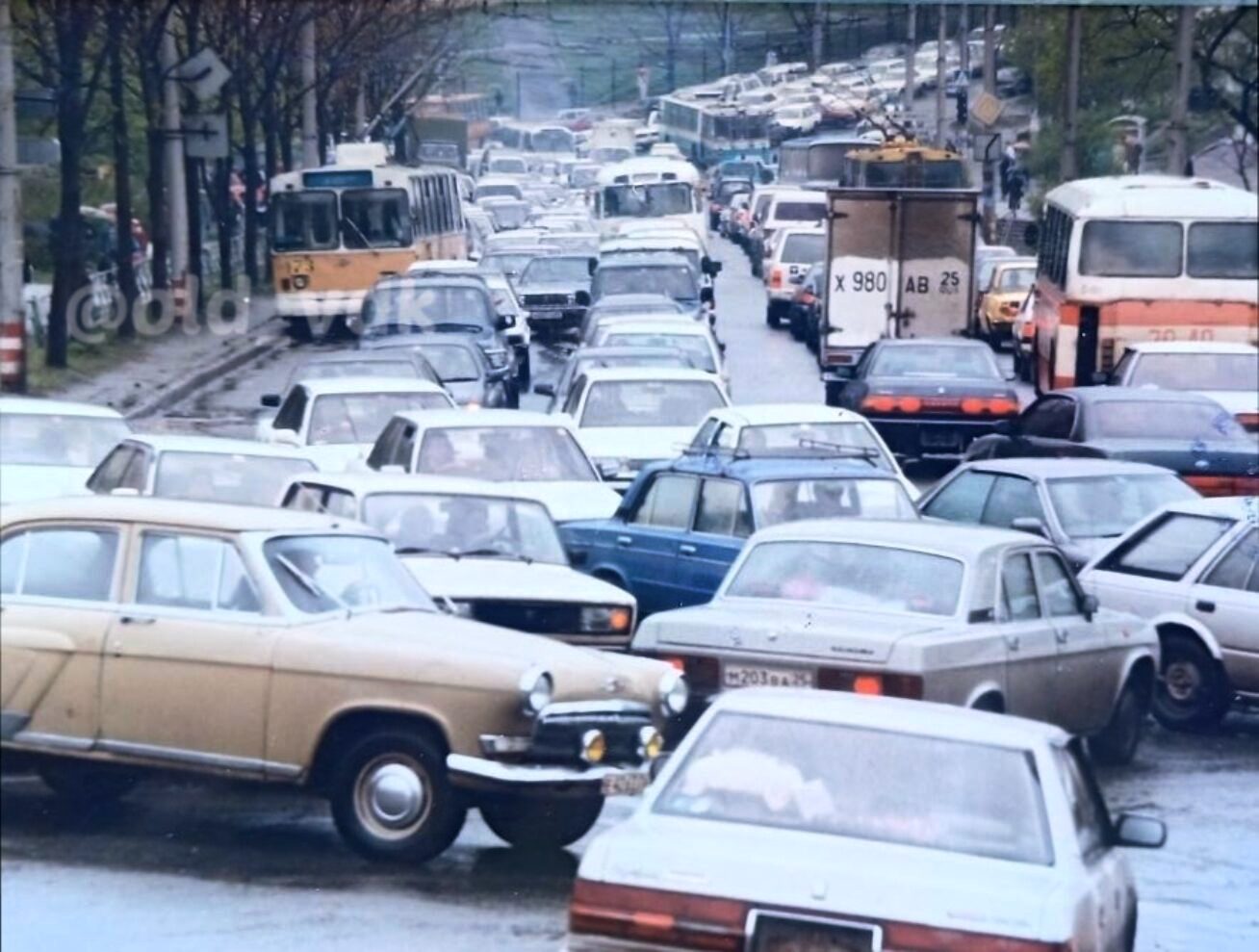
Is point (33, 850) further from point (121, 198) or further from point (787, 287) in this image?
point (787, 287)

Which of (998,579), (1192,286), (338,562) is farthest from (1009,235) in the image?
(338,562)

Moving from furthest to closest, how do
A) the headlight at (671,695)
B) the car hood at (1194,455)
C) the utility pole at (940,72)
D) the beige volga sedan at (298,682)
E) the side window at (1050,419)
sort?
the utility pole at (940,72), the side window at (1050,419), the car hood at (1194,455), the headlight at (671,695), the beige volga sedan at (298,682)

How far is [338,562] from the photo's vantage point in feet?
25.2

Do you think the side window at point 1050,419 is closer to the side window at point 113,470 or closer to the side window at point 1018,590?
the side window at point 1018,590

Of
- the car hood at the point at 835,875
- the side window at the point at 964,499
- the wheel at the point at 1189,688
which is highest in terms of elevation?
the car hood at the point at 835,875

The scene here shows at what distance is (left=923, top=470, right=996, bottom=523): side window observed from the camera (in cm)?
1561

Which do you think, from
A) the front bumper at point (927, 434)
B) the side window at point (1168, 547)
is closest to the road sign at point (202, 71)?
the front bumper at point (927, 434)

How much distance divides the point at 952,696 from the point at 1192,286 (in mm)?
15919

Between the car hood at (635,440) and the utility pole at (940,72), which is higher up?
the utility pole at (940,72)

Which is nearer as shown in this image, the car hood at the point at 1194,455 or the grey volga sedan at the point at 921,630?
the grey volga sedan at the point at 921,630

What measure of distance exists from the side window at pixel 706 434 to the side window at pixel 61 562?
11032 mm

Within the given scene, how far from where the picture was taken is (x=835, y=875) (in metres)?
5.98

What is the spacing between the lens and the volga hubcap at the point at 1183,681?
12.7 metres

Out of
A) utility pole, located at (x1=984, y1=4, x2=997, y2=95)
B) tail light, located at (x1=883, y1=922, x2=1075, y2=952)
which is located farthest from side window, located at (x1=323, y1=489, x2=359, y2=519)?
utility pole, located at (x1=984, y1=4, x2=997, y2=95)
